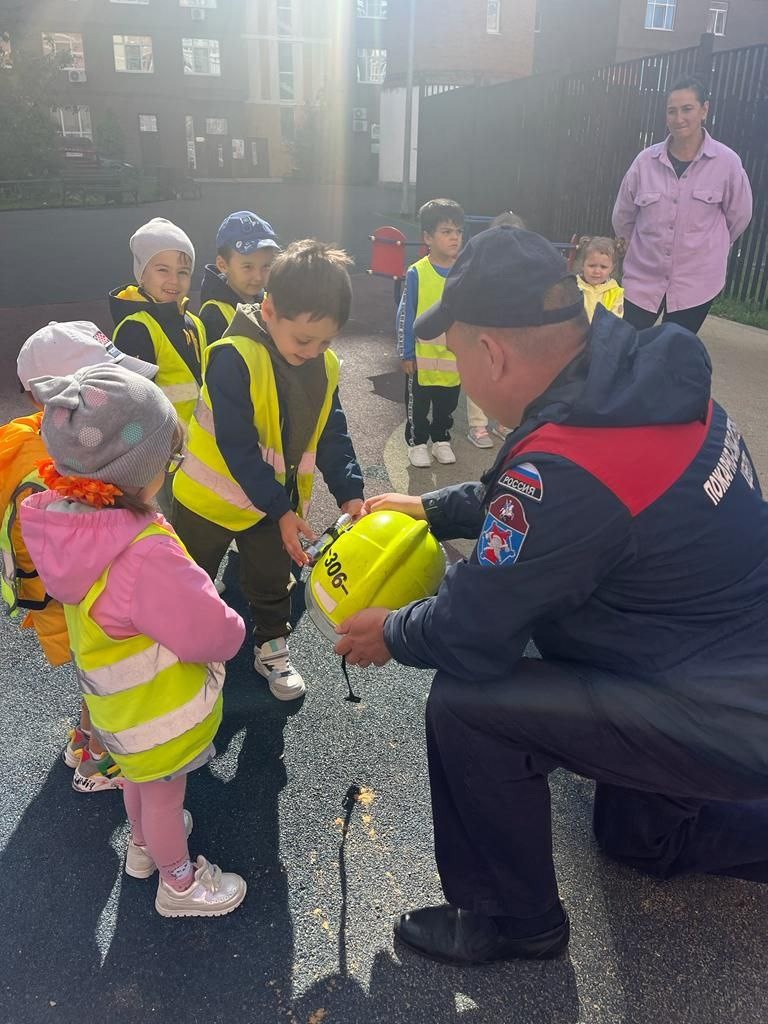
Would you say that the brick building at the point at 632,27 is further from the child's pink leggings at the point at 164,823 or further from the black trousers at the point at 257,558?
the child's pink leggings at the point at 164,823

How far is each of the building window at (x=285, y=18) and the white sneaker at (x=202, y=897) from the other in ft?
182

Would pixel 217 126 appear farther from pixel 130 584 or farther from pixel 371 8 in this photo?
pixel 130 584

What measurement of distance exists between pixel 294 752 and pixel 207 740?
2.57ft

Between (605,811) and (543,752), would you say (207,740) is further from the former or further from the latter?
(605,811)

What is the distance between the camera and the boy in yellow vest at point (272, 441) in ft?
9.09

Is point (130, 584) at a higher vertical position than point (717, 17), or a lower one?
lower

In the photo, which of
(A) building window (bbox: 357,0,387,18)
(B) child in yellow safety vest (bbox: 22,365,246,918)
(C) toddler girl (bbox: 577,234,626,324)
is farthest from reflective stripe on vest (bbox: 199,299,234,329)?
(A) building window (bbox: 357,0,387,18)

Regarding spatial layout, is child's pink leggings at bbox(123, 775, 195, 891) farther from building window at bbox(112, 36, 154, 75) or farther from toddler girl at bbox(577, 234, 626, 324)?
building window at bbox(112, 36, 154, 75)

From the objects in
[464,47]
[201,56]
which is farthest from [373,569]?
[201,56]

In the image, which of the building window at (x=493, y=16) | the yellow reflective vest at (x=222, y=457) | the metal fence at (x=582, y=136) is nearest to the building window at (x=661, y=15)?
the building window at (x=493, y=16)

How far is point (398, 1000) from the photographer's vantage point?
2.07m

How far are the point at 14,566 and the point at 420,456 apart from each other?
357 cm

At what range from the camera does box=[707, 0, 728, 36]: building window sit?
1447 inches

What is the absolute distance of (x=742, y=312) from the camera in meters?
10.5
